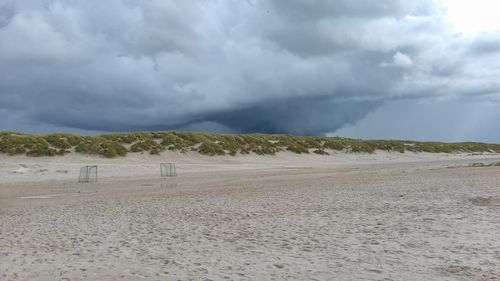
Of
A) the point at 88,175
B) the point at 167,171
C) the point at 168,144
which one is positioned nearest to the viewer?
the point at 88,175

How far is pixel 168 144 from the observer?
43.0 m

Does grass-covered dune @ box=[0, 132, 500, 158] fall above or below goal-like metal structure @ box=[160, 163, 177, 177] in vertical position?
above

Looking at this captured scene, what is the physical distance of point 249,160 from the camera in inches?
1768

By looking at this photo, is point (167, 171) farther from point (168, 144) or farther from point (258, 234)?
point (258, 234)

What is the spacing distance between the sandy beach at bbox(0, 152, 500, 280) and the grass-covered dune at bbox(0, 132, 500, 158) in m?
17.6

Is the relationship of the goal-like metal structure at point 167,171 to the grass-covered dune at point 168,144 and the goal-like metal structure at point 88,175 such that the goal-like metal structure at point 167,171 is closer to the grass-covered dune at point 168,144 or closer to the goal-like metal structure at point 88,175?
the goal-like metal structure at point 88,175

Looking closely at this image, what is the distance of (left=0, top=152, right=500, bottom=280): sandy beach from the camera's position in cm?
731

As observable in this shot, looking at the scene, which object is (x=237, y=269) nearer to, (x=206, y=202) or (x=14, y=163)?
(x=206, y=202)

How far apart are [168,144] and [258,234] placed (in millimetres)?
33554

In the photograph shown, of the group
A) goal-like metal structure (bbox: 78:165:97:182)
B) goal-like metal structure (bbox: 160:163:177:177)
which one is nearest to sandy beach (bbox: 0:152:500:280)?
goal-like metal structure (bbox: 78:165:97:182)

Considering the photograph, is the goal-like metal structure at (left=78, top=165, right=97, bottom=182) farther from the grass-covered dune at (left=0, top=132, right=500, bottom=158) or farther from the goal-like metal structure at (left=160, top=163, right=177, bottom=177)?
the grass-covered dune at (left=0, top=132, right=500, bottom=158)

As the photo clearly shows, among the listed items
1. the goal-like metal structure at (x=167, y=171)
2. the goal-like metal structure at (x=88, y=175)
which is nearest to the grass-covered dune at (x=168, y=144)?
the goal-like metal structure at (x=167, y=171)

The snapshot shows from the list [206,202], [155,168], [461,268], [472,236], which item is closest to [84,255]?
[461,268]

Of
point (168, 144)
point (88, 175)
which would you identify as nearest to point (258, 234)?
point (88, 175)
